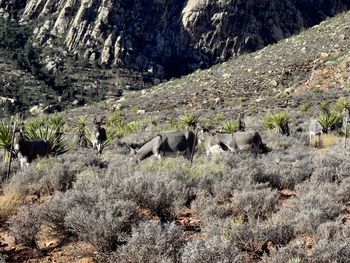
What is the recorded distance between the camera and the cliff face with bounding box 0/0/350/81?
90312mm

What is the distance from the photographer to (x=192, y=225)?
6.93 metres

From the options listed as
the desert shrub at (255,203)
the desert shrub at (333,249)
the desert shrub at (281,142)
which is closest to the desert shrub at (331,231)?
the desert shrub at (333,249)

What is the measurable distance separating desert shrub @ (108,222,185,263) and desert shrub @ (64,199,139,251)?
0.62ft

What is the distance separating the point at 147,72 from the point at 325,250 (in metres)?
86.5

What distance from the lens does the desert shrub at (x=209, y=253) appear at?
4547mm

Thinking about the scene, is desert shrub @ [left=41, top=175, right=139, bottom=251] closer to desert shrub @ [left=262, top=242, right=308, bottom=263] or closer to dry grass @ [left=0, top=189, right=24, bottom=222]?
dry grass @ [left=0, top=189, right=24, bottom=222]

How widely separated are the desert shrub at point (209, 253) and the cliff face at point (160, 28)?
83.4m

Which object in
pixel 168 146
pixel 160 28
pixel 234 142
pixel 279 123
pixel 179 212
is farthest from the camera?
pixel 160 28

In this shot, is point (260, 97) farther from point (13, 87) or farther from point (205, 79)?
point (13, 87)

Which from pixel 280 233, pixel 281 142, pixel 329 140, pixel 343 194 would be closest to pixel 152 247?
pixel 280 233

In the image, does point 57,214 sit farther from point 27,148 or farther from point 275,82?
point 275,82

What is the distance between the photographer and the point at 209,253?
183 inches

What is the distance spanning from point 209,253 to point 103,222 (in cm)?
173

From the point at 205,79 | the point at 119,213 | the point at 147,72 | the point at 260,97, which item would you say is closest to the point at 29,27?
the point at 147,72
